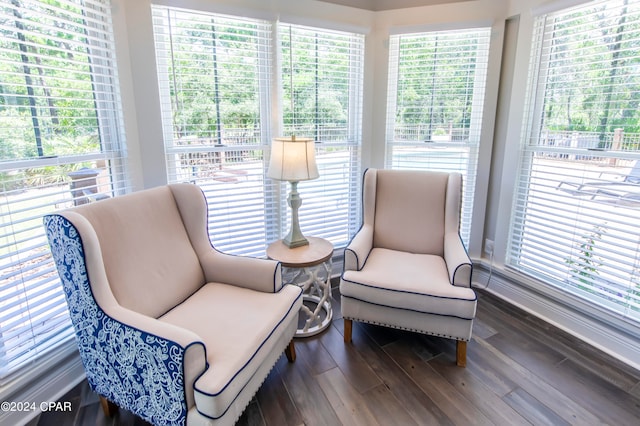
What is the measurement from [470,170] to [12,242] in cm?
302

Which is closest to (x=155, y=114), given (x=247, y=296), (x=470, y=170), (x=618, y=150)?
(x=247, y=296)

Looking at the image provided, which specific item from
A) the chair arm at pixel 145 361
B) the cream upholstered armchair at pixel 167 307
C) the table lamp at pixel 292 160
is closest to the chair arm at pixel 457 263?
the cream upholstered armchair at pixel 167 307

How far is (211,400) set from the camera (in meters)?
1.23

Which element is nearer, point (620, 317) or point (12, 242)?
point (12, 242)

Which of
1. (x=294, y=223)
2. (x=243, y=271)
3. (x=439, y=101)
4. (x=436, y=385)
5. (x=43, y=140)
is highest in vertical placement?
(x=439, y=101)

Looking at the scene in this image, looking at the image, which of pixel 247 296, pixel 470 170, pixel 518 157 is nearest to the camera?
pixel 247 296

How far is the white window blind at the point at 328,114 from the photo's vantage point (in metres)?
2.59

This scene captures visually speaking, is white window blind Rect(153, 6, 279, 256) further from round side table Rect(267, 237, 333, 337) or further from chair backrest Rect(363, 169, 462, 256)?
chair backrest Rect(363, 169, 462, 256)

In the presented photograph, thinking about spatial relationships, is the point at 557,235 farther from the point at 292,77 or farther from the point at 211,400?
the point at 211,400

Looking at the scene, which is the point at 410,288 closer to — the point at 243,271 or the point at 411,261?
the point at 411,261

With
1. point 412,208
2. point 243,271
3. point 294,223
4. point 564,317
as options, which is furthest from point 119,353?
point 564,317

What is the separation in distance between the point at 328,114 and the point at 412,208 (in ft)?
3.35

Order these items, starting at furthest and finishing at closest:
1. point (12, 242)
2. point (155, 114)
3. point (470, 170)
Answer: point (470, 170)
point (155, 114)
point (12, 242)

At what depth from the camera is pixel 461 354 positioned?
1977 mm
